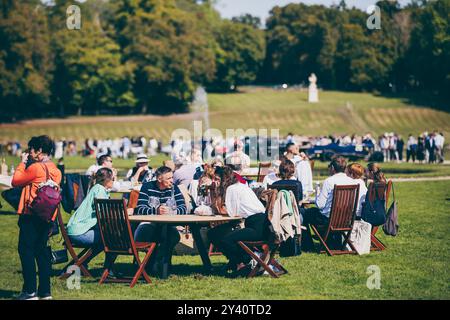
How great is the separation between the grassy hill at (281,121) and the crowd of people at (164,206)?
194 ft

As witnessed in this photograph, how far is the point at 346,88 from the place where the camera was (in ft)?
362

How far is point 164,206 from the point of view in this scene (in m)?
11.6

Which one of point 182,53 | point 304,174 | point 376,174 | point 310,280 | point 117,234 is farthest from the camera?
point 182,53

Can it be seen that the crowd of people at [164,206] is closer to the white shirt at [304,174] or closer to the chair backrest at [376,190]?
the chair backrest at [376,190]

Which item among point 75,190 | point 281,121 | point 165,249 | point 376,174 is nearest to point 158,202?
point 165,249

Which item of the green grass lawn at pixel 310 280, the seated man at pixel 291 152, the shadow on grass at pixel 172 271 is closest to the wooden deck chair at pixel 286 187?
the green grass lawn at pixel 310 280

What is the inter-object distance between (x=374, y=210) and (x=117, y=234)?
15.4 ft

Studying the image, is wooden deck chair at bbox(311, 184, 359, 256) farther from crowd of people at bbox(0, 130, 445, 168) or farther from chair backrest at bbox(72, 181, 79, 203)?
crowd of people at bbox(0, 130, 445, 168)

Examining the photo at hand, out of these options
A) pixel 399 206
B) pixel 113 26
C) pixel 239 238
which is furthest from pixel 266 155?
pixel 113 26

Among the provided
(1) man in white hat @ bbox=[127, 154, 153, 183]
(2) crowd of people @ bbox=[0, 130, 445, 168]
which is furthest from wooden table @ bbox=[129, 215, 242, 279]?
(2) crowd of people @ bbox=[0, 130, 445, 168]

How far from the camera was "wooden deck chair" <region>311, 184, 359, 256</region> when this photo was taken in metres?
12.9

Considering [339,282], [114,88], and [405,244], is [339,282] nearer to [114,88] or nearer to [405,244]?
[405,244]

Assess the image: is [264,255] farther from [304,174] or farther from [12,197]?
[304,174]

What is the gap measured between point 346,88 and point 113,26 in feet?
113
